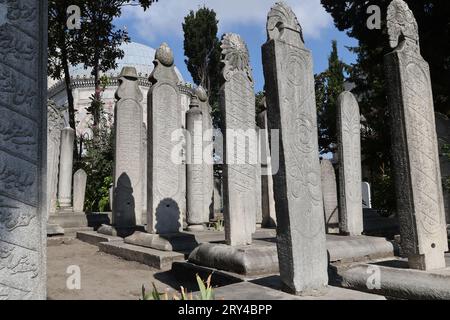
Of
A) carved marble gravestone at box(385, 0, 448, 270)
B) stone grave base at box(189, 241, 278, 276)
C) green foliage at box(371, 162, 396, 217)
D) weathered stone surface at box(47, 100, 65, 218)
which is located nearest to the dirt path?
stone grave base at box(189, 241, 278, 276)

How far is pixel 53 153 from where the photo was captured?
1154cm

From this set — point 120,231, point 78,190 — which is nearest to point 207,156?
point 120,231

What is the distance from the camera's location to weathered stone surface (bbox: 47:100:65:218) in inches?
439

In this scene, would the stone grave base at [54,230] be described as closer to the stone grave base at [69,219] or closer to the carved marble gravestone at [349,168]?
the stone grave base at [69,219]

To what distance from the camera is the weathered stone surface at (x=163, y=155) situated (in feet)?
23.3

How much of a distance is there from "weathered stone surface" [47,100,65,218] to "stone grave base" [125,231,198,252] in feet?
15.9

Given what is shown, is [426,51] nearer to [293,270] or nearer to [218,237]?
[218,237]

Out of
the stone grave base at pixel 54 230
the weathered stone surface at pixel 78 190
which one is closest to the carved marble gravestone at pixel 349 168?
the stone grave base at pixel 54 230

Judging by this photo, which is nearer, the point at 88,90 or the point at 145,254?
the point at 145,254

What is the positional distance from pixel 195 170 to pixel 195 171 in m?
0.04

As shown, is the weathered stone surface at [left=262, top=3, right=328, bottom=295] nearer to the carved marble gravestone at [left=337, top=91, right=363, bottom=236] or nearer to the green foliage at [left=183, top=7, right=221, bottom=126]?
the carved marble gravestone at [left=337, top=91, right=363, bottom=236]

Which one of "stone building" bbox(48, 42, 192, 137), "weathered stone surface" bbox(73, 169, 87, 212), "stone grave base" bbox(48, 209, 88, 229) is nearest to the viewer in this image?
"stone grave base" bbox(48, 209, 88, 229)

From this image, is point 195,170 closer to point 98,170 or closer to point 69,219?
point 69,219

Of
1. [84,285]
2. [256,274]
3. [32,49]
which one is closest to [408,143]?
[256,274]
